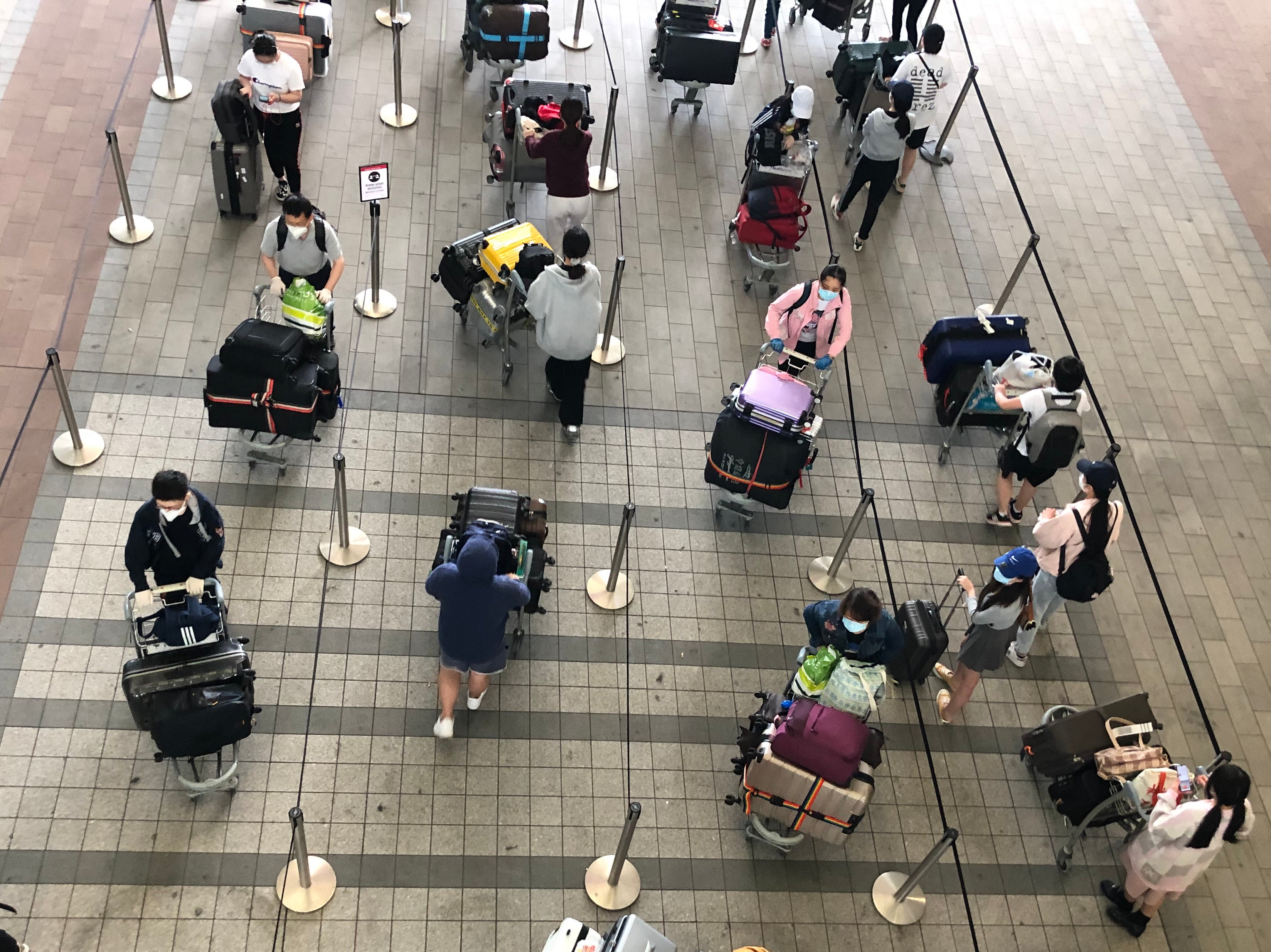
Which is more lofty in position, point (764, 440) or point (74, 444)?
point (764, 440)

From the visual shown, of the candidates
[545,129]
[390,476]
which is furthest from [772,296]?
[390,476]

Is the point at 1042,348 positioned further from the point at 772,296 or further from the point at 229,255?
the point at 229,255

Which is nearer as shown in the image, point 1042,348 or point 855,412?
point 855,412

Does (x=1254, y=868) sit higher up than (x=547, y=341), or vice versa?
(x=547, y=341)

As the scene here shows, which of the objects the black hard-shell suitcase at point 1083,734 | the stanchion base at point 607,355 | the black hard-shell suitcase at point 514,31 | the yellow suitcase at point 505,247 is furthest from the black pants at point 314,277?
the black hard-shell suitcase at point 1083,734

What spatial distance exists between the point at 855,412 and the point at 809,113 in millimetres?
2732

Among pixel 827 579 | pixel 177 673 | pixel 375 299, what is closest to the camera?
pixel 177 673

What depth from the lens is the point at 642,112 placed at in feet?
37.2

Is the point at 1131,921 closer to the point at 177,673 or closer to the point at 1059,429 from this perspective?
the point at 1059,429

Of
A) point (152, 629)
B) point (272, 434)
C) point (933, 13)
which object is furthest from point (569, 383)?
point (933, 13)

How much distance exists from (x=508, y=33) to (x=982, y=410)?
5.58 metres

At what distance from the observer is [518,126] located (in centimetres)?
942

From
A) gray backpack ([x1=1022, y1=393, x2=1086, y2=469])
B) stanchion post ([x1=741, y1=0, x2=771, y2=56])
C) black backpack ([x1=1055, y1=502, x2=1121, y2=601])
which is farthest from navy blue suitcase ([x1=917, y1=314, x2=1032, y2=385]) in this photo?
stanchion post ([x1=741, y1=0, x2=771, y2=56])

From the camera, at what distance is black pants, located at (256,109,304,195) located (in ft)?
29.3
